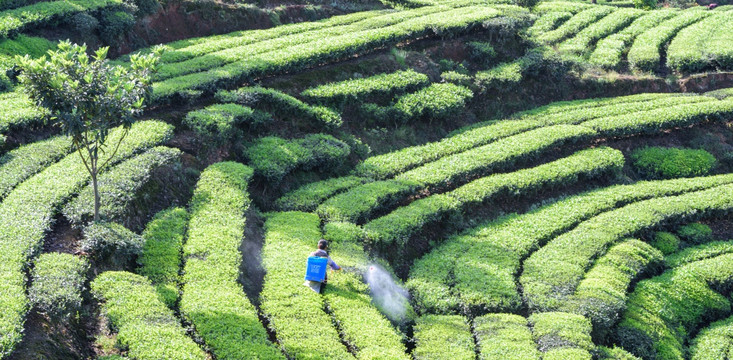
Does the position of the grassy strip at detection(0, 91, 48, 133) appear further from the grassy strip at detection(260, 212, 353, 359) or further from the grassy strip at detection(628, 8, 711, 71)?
the grassy strip at detection(628, 8, 711, 71)

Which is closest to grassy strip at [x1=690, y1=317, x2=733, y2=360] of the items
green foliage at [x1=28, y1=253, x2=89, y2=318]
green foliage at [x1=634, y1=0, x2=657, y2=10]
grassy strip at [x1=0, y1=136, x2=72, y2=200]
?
green foliage at [x1=28, y1=253, x2=89, y2=318]

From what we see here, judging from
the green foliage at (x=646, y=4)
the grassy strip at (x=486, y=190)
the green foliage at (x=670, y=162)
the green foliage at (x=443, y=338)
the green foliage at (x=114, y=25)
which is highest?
the green foliage at (x=114, y=25)

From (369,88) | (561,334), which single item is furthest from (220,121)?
(561,334)

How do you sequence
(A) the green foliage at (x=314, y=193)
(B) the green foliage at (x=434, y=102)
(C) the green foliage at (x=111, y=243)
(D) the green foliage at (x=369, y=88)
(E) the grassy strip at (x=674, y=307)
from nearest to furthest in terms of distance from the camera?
(C) the green foliage at (x=111, y=243) → (E) the grassy strip at (x=674, y=307) → (A) the green foliage at (x=314, y=193) → (D) the green foliage at (x=369, y=88) → (B) the green foliage at (x=434, y=102)

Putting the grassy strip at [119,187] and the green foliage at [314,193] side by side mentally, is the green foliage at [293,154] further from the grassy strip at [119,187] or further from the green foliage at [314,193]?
the grassy strip at [119,187]

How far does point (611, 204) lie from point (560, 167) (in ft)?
7.28

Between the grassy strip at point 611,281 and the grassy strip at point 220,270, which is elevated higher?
the grassy strip at point 220,270

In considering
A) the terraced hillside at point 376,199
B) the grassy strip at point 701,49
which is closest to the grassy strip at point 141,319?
the terraced hillside at point 376,199

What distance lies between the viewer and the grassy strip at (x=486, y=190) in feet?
67.4

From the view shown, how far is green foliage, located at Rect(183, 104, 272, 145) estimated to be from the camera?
72.1 ft

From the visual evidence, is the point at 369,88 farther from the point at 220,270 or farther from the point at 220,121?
the point at 220,270

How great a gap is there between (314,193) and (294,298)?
631 cm

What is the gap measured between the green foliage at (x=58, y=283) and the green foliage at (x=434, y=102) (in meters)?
15.3

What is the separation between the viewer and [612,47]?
123 ft
